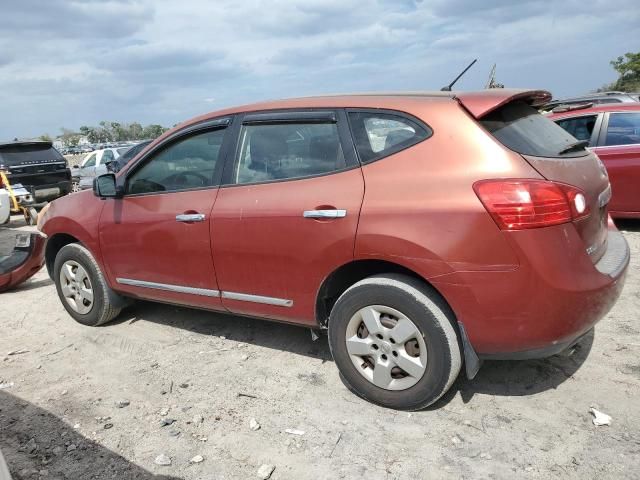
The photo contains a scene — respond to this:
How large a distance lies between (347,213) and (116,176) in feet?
7.52

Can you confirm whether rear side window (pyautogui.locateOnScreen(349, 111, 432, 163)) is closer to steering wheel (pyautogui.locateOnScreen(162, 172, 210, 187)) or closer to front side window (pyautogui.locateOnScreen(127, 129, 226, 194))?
front side window (pyautogui.locateOnScreen(127, 129, 226, 194))

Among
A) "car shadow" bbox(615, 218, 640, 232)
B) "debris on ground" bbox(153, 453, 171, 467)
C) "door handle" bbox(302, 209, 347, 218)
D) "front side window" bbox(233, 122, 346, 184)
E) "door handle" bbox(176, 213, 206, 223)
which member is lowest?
"car shadow" bbox(615, 218, 640, 232)

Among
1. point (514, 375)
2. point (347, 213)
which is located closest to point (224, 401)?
point (347, 213)

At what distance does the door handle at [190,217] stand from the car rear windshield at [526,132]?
6.27 feet

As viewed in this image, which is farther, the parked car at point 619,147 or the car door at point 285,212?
the parked car at point 619,147

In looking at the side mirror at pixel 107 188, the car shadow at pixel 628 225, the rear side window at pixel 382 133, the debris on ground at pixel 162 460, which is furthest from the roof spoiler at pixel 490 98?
the car shadow at pixel 628 225

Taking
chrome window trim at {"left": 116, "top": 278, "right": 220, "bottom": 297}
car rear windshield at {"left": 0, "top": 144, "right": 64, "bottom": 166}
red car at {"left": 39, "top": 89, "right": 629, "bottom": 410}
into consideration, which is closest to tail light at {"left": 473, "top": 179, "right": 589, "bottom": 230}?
red car at {"left": 39, "top": 89, "right": 629, "bottom": 410}

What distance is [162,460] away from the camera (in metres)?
2.74

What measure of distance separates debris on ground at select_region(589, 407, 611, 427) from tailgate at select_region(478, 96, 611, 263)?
2.77ft

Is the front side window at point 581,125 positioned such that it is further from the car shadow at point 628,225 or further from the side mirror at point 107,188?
the side mirror at point 107,188

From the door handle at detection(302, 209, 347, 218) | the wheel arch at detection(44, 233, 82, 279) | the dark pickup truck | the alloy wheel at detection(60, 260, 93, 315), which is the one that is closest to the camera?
the door handle at detection(302, 209, 347, 218)

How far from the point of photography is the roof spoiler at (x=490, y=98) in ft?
9.08

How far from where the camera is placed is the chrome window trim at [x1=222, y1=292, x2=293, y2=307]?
11.0ft

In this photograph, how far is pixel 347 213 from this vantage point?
2926 mm
